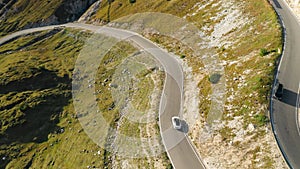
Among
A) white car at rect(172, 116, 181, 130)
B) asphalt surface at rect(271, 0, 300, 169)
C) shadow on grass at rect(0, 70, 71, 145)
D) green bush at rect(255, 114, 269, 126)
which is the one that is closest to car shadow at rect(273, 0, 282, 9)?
asphalt surface at rect(271, 0, 300, 169)

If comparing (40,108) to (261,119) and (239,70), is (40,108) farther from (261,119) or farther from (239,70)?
(261,119)

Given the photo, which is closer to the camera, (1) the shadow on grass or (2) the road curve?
(2) the road curve

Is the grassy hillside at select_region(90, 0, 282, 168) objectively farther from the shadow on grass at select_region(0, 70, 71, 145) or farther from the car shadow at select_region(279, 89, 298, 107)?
the shadow on grass at select_region(0, 70, 71, 145)

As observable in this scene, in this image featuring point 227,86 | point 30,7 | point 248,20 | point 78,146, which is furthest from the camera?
point 30,7

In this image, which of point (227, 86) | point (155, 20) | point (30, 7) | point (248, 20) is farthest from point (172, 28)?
point (30, 7)

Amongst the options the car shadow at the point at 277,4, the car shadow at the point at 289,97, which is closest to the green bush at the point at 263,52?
the car shadow at the point at 289,97

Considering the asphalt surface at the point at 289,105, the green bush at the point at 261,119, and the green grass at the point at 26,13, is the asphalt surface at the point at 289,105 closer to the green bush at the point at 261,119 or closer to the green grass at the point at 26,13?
the green bush at the point at 261,119

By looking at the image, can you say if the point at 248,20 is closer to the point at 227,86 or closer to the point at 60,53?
the point at 227,86
